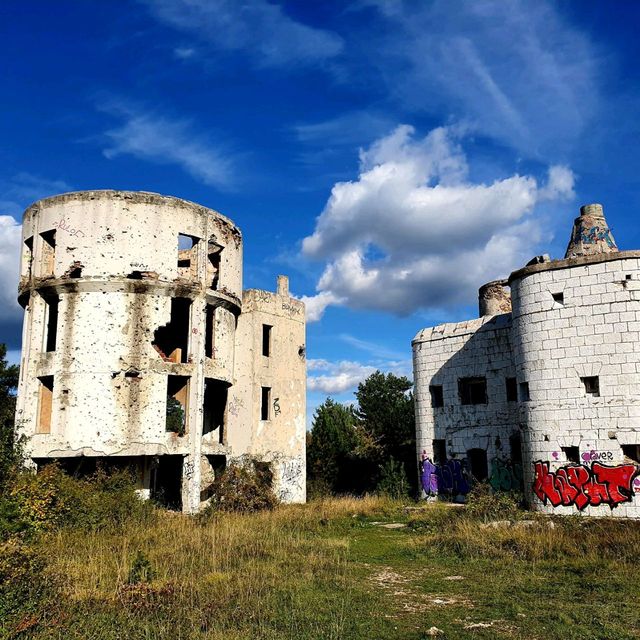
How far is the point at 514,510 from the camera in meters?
16.6

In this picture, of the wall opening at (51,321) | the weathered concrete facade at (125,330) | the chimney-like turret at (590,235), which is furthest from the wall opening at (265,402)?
the chimney-like turret at (590,235)

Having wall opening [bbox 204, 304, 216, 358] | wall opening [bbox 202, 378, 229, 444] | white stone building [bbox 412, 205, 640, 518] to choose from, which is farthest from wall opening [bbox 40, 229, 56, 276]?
white stone building [bbox 412, 205, 640, 518]

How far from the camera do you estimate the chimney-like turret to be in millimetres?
19484

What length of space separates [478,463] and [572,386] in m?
5.95

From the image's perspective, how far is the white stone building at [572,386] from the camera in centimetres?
1602

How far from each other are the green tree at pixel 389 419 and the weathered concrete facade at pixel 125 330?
945cm

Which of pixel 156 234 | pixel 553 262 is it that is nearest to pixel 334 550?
pixel 553 262

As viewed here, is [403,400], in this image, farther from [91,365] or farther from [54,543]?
[54,543]

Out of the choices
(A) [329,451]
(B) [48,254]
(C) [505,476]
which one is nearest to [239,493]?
(C) [505,476]

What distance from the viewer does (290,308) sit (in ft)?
88.8

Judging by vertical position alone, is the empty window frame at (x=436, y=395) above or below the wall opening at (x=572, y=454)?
above

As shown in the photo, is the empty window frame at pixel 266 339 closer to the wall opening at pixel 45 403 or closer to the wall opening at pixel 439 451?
the wall opening at pixel 439 451

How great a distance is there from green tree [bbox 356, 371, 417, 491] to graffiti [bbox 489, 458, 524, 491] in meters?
5.95

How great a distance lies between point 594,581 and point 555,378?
7945 mm
